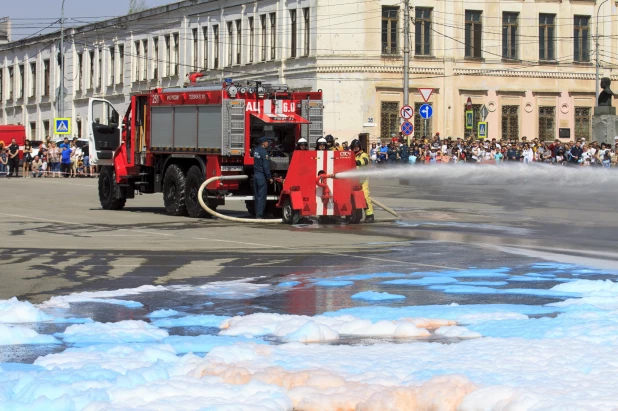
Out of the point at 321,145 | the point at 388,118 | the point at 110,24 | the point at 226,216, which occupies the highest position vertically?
the point at 110,24

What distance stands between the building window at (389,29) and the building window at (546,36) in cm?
860

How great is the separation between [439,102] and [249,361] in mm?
49563

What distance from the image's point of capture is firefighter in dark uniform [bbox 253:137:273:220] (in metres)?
22.2

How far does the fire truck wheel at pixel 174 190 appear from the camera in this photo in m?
24.2

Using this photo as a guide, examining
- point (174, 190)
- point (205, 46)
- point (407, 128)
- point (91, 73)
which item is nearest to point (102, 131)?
point (174, 190)

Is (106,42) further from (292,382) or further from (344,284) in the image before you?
(292,382)

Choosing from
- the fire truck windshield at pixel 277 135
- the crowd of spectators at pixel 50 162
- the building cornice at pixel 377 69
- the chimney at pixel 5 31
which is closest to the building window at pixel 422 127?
the building cornice at pixel 377 69

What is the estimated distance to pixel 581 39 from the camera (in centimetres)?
6066

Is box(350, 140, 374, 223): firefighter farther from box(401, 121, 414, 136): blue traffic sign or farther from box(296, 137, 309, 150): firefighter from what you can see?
box(401, 121, 414, 136): blue traffic sign

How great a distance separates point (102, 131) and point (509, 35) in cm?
3525

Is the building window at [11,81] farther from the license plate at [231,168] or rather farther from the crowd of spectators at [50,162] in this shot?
the license plate at [231,168]

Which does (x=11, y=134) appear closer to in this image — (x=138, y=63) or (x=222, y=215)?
(x=138, y=63)

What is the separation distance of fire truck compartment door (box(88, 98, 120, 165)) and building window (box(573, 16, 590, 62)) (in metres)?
38.0

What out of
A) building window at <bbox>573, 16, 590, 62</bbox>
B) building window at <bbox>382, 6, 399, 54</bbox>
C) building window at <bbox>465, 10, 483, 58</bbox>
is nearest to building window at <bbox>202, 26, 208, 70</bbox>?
building window at <bbox>382, 6, 399, 54</bbox>
